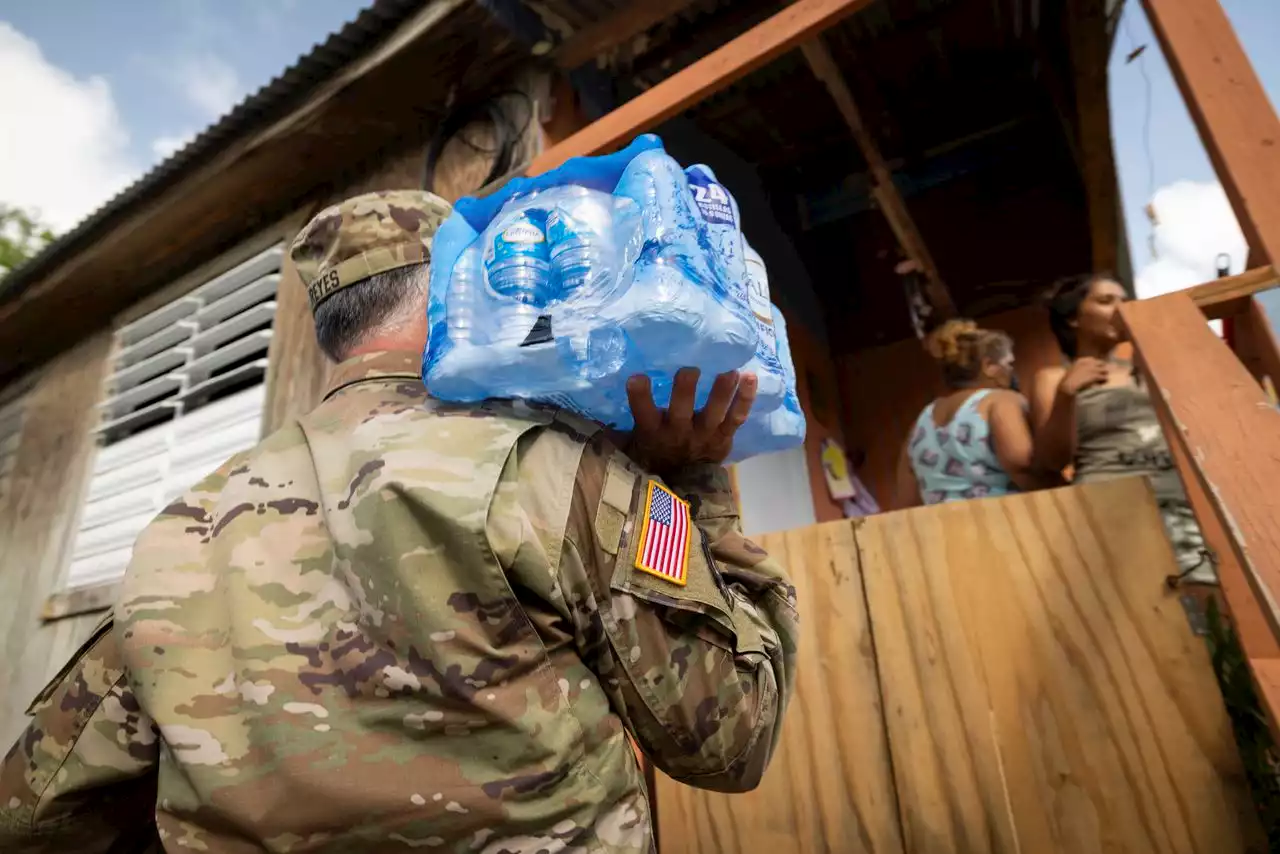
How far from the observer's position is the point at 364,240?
129 centimetres

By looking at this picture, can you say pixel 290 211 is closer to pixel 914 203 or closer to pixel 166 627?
pixel 166 627

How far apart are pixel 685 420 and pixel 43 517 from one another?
187 inches

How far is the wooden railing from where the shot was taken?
3.41 feet

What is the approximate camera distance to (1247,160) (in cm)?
145

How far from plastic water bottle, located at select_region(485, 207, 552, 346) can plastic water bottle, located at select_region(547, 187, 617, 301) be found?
0.02m

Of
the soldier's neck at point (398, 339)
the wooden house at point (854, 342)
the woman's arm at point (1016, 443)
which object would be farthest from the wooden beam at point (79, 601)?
the woman's arm at point (1016, 443)

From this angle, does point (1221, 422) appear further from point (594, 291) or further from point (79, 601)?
point (79, 601)

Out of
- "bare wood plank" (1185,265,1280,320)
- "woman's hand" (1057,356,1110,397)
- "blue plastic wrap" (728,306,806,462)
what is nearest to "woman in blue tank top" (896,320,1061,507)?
"woman's hand" (1057,356,1110,397)

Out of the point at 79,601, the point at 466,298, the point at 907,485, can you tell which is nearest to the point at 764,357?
the point at 466,298

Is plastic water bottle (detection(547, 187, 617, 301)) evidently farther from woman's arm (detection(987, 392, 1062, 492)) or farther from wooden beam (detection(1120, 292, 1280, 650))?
woman's arm (detection(987, 392, 1062, 492))

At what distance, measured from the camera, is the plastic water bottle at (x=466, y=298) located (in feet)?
3.65

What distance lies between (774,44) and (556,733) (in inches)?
77.4

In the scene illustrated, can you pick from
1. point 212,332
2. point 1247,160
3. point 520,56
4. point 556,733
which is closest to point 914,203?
point 520,56

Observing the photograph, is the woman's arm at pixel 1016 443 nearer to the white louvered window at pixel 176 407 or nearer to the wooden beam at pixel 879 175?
the wooden beam at pixel 879 175
